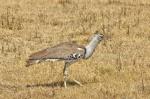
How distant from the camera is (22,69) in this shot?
13703 mm

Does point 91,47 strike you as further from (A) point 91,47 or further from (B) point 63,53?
(B) point 63,53

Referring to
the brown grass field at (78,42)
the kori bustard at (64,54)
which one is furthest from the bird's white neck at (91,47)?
the brown grass field at (78,42)

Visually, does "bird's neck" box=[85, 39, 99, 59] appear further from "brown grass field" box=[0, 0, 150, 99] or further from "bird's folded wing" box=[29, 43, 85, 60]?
"brown grass field" box=[0, 0, 150, 99]

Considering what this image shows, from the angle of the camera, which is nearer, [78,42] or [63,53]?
[63,53]

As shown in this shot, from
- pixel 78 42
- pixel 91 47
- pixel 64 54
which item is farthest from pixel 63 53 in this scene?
pixel 78 42

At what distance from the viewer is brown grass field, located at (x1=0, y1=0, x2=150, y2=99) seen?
11.8m

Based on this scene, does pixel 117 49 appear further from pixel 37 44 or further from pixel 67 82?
pixel 67 82

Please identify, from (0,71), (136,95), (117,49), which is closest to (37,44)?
(117,49)

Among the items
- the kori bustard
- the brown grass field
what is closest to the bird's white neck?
the kori bustard

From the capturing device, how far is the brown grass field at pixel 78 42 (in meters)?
11.8

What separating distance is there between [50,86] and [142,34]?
5.67 metres

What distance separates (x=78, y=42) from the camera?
54.4 feet

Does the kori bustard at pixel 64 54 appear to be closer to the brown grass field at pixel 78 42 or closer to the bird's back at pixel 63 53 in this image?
the bird's back at pixel 63 53

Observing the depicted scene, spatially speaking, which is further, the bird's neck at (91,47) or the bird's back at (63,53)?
the bird's neck at (91,47)
